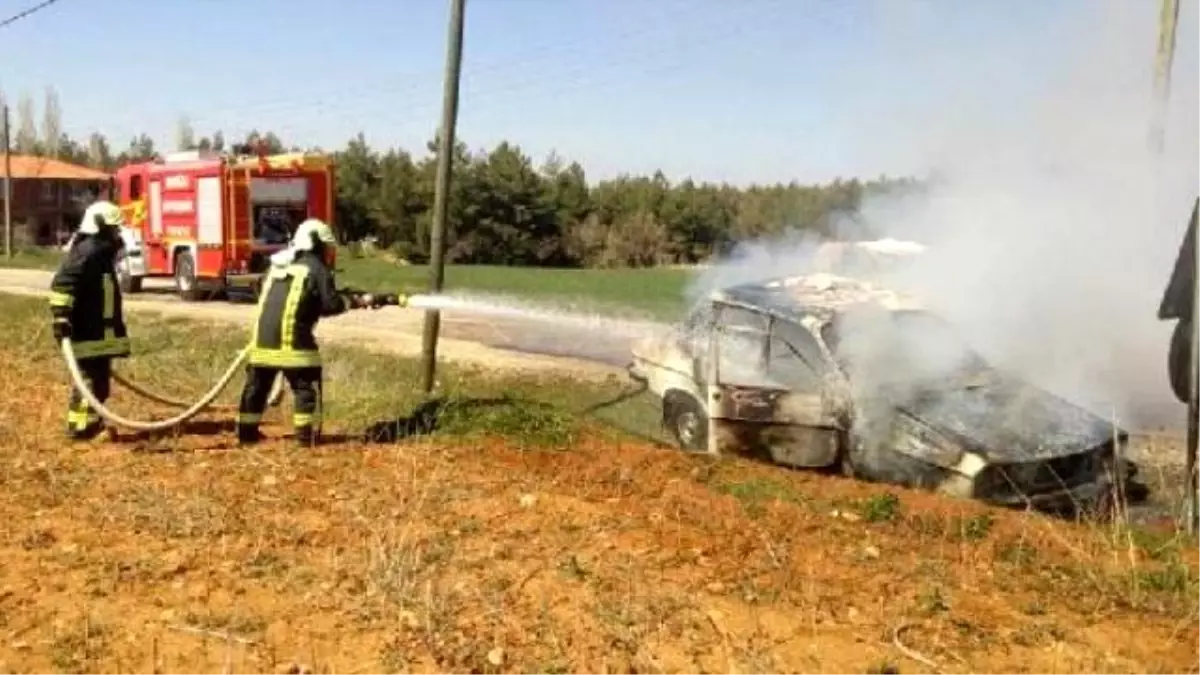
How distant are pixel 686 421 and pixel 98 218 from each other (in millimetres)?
4622

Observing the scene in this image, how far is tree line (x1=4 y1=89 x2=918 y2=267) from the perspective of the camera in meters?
49.2

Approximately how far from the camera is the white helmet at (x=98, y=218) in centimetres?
838

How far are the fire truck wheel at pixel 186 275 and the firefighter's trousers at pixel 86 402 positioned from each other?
1320 cm

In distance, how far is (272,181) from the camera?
20422 mm

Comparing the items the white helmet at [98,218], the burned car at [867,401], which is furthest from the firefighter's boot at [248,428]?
the burned car at [867,401]

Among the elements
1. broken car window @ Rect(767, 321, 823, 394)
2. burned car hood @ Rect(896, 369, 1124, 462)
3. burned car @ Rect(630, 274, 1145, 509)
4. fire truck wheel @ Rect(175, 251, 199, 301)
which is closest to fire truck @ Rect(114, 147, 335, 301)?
fire truck wheel @ Rect(175, 251, 199, 301)

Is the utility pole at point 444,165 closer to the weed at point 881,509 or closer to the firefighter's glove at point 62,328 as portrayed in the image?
the firefighter's glove at point 62,328

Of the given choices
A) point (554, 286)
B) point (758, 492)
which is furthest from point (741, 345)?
point (554, 286)

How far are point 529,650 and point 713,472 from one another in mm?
3331

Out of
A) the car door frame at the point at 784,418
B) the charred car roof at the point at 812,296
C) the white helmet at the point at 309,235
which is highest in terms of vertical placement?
the white helmet at the point at 309,235

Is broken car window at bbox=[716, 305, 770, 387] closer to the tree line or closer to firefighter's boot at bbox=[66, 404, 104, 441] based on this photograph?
firefighter's boot at bbox=[66, 404, 104, 441]

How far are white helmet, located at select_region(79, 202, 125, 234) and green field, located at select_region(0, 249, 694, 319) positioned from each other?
1299cm

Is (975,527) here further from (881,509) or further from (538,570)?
(538,570)

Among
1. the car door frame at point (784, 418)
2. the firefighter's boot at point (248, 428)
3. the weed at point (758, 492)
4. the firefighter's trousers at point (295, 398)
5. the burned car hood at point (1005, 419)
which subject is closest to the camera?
the weed at point (758, 492)
